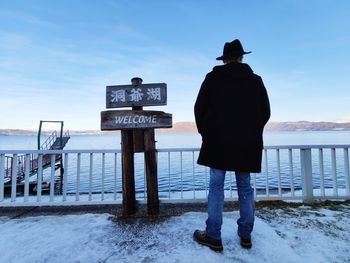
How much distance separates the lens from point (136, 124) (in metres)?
3.13

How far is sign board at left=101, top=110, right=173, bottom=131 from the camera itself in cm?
312

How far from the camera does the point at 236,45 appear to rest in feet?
6.93

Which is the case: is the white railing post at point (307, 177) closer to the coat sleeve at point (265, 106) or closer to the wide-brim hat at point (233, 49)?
the coat sleeve at point (265, 106)

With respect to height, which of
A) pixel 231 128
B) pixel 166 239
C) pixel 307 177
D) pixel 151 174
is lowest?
pixel 166 239

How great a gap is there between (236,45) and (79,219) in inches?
113

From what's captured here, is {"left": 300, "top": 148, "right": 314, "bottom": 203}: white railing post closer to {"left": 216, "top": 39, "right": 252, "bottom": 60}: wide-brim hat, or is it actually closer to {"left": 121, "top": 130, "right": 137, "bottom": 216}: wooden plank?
{"left": 216, "top": 39, "right": 252, "bottom": 60}: wide-brim hat

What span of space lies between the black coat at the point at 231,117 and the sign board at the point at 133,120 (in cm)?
111

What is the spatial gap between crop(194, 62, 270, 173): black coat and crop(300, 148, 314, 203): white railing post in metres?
2.01

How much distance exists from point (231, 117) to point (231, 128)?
10 cm

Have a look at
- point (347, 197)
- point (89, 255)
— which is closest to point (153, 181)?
point (89, 255)

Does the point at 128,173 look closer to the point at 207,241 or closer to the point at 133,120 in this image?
the point at 133,120

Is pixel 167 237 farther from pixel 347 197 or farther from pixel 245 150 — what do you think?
pixel 347 197

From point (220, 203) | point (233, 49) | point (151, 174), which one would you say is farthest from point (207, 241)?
point (233, 49)

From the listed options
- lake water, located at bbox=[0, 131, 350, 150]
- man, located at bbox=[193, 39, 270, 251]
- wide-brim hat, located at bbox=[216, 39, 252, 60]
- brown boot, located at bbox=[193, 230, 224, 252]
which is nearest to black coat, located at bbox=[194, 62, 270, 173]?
man, located at bbox=[193, 39, 270, 251]
